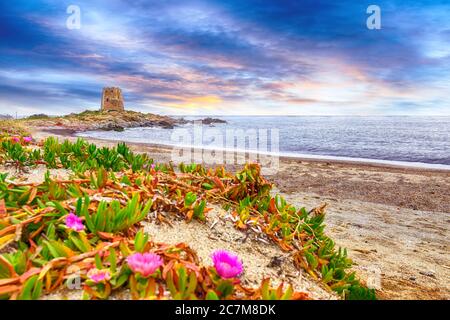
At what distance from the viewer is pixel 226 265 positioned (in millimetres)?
1534

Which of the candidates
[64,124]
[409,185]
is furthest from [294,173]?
[64,124]

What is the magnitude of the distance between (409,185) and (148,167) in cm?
959

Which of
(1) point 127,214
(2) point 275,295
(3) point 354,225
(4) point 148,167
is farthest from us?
(3) point 354,225

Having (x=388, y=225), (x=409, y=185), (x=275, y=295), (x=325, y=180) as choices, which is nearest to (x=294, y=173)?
(x=325, y=180)

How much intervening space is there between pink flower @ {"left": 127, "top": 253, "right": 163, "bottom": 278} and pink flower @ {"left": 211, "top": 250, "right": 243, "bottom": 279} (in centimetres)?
25

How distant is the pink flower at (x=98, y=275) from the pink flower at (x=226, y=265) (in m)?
0.46

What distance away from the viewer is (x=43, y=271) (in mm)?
1455

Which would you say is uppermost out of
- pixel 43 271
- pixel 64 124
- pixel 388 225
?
pixel 64 124

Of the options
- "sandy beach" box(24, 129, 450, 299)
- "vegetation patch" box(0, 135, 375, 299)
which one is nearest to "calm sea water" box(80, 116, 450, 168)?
"sandy beach" box(24, 129, 450, 299)

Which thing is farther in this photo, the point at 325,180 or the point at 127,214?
the point at 325,180

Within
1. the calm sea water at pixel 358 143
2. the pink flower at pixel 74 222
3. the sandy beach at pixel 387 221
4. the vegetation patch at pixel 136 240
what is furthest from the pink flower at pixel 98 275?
the calm sea water at pixel 358 143

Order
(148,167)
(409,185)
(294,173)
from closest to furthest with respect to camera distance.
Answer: (148,167) → (409,185) → (294,173)
